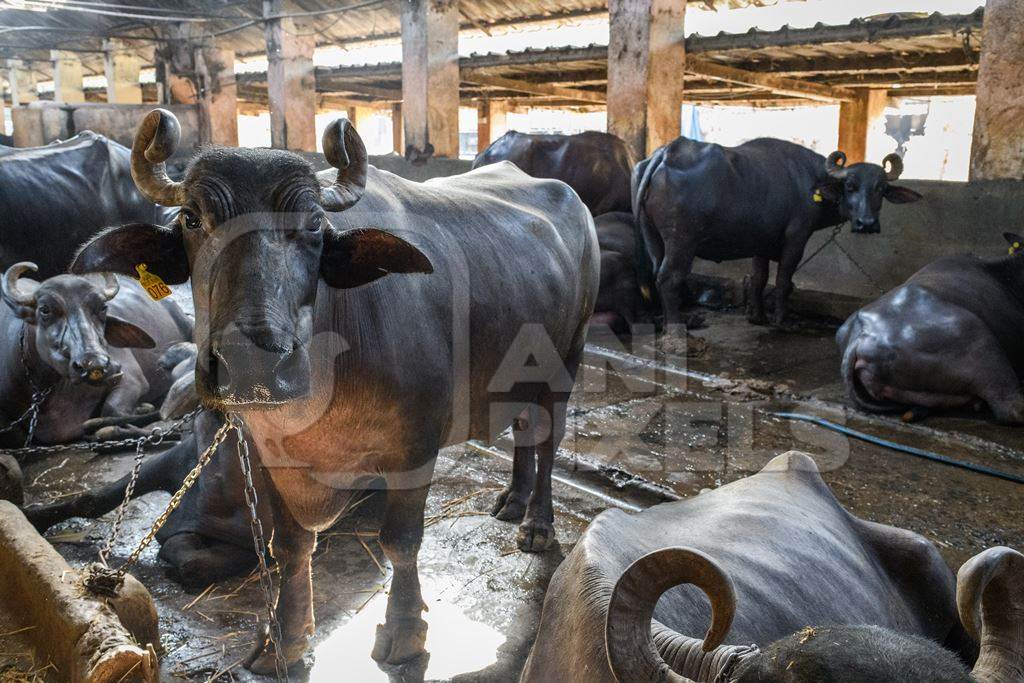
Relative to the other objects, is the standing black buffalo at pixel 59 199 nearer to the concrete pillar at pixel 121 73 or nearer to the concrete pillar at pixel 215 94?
the concrete pillar at pixel 215 94

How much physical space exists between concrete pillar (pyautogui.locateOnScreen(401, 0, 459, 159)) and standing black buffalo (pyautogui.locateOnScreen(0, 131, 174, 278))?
4.77 m

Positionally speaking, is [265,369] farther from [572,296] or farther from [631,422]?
[631,422]

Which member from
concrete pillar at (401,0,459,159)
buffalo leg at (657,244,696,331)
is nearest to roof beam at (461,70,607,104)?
concrete pillar at (401,0,459,159)

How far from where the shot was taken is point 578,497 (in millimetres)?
4758

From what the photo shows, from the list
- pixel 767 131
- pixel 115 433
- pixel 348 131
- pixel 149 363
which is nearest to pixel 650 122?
pixel 149 363

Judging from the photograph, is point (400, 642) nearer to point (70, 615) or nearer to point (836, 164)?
point (70, 615)

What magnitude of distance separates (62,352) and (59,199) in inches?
129

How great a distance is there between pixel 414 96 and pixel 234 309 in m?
10.5

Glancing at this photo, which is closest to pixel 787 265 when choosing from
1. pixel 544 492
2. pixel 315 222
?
pixel 544 492

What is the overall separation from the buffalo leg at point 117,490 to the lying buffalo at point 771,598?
263 centimetres

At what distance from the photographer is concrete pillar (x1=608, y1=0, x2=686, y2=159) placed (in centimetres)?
1005

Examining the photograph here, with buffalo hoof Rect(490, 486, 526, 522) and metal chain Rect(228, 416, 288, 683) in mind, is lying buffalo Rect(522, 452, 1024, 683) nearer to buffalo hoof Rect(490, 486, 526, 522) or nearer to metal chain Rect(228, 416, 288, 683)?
metal chain Rect(228, 416, 288, 683)

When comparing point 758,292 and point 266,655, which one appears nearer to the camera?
point 266,655

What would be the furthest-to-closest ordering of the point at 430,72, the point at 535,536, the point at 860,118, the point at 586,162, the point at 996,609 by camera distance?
the point at 860,118 → the point at 430,72 → the point at 586,162 → the point at 535,536 → the point at 996,609
